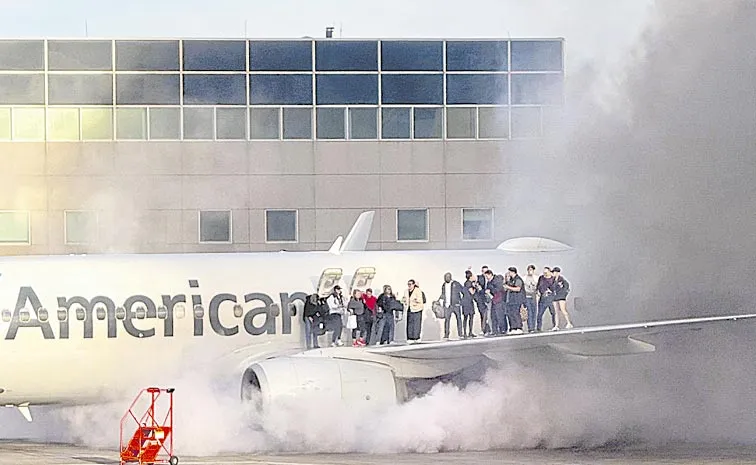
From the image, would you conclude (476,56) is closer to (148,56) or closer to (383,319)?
(148,56)

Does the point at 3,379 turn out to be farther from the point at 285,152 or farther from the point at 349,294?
the point at 285,152

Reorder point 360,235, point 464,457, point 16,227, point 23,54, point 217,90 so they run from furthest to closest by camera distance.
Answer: point 217,90 → point 23,54 → point 16,227 → point 360,235 → point 464,457

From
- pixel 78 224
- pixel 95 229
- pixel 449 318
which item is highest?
pixel 78 224

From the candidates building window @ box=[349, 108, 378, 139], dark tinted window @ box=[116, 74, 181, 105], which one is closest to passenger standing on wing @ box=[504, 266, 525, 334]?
building window @ box=[349, 108, 378, 139]

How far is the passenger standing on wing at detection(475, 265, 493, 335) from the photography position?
84.0ft

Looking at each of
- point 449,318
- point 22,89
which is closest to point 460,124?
point 22,89

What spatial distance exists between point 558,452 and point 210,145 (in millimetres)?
16466

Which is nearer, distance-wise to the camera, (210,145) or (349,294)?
(349,294)

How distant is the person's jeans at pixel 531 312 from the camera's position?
83.8 ft

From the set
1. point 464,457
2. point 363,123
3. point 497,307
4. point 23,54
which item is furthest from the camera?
point 363,123

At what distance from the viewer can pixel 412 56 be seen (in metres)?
38.2

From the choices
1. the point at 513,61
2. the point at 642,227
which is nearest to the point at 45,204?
the point at 513,61

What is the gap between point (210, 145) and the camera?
37.4m

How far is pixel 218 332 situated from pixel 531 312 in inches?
207
